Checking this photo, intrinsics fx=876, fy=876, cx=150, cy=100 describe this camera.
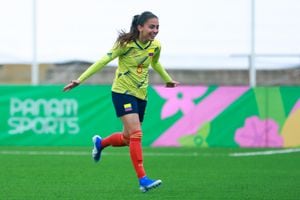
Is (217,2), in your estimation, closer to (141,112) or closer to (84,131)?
(84,131)

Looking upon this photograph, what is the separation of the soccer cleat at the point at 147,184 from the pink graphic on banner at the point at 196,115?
8189 mm

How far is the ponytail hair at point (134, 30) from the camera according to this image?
29.8 ft

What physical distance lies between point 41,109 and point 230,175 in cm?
651

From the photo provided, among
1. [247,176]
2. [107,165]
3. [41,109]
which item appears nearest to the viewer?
Answer: [247,176]

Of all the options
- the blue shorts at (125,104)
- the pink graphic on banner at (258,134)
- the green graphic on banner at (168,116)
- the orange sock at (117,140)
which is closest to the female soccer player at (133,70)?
the blue shorts at (125,104)

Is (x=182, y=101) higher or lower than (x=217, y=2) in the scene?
lower

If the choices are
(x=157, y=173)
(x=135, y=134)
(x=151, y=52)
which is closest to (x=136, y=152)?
(x=135, y=134)

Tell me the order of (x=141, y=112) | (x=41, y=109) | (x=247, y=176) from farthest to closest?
1. (x=41, y=109)
2. (x=247, y=176)
3. (x=141, y=112)

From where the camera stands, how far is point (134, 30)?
363 inches

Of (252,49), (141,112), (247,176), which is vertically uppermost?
(252,49)

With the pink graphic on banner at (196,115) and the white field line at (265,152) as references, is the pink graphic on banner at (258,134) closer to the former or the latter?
the pink graphic on banner at (196,115)

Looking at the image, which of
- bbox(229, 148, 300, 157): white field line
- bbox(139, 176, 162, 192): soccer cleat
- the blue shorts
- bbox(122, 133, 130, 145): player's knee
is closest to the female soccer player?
the blue shorts

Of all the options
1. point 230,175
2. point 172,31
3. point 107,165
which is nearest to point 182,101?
point 172,31

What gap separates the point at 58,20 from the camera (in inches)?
703
